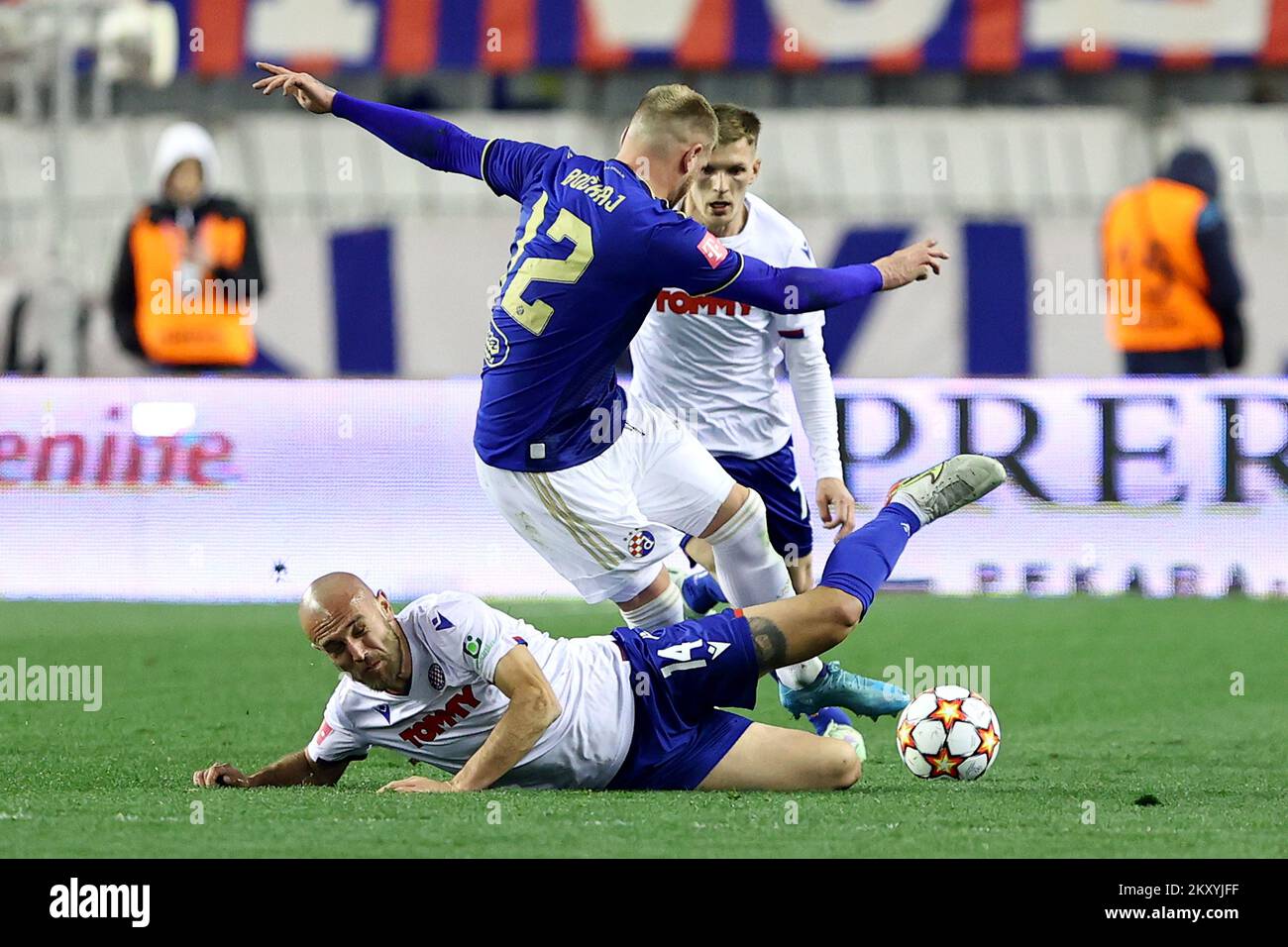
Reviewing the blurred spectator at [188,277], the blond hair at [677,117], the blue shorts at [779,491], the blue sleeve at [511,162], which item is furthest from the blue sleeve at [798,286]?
the blurred spectator at [188,277]

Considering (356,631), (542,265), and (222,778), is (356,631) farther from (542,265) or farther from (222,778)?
(542,265)

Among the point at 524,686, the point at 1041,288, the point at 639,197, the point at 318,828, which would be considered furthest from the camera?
the point at 1041,288

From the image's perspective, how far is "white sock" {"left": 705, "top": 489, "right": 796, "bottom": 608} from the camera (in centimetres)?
643

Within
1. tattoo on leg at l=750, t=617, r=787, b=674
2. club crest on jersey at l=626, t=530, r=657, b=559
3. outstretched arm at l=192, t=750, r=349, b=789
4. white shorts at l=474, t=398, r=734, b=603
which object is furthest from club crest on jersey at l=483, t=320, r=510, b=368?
outstretched arm at l=192, t=750, r=349, b=789

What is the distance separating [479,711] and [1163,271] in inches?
308

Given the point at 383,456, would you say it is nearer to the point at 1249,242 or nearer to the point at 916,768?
the point at 916,768

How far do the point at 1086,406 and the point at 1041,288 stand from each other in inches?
217

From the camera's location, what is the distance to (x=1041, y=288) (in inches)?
640

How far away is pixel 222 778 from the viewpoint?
564 cm

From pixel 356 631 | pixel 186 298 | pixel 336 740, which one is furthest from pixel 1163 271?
pixel 356 631

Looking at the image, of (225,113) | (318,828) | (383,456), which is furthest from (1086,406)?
(225,113)

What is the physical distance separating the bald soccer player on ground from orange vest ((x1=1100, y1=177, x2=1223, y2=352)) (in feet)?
22.6

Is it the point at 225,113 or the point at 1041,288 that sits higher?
the point at 225,113

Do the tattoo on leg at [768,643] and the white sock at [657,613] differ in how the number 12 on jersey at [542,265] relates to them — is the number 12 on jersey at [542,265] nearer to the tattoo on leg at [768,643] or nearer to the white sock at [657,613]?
the white sock at [657,613]
